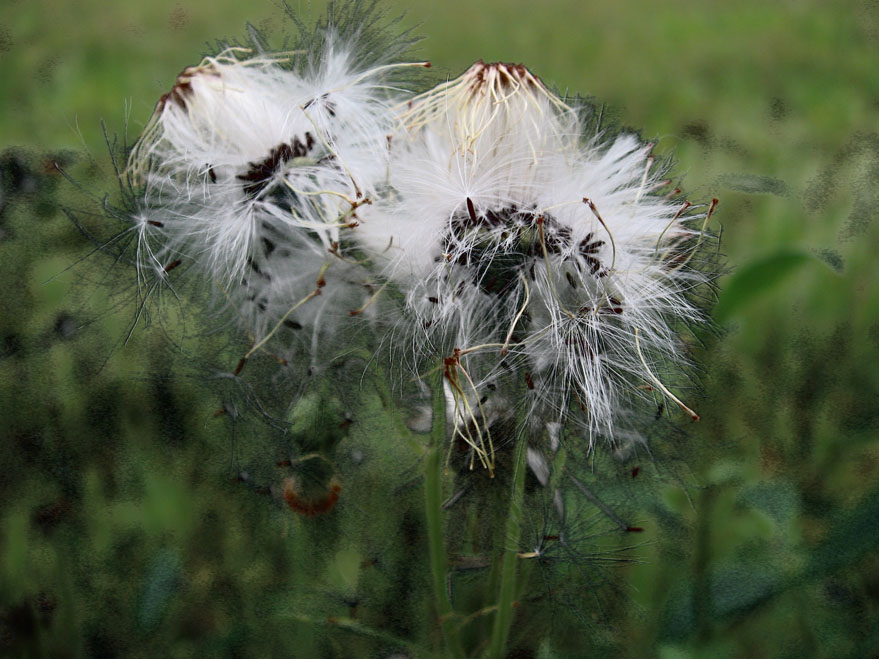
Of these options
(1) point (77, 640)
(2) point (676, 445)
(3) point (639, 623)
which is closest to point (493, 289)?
(2) point (676, 445)

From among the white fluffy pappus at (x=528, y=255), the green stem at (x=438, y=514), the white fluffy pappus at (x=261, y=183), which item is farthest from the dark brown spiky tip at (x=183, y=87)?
the green stem at (x=438, y=514)

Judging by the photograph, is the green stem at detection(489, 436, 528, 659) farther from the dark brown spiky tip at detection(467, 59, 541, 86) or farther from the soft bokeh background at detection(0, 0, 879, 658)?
the dark brown spiky tip at detection(467, 59, 541, 86)

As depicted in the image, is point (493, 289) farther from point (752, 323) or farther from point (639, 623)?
point (752, 323)

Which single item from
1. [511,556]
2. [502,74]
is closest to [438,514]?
[511,556]

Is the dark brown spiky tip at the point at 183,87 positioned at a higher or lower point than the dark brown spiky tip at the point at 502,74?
lower

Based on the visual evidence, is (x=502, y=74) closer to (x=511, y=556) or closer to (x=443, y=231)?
(x=443, y=231)

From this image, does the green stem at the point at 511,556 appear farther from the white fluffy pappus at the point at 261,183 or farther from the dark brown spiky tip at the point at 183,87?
the dark brown spiky tip at the point at 183,87

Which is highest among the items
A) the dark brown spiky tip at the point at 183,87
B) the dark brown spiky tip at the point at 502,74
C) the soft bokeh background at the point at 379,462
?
the dark brown spiky tip at the point at 502,74
